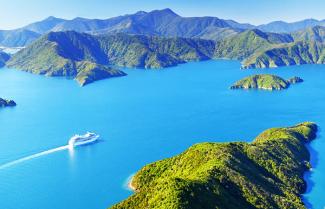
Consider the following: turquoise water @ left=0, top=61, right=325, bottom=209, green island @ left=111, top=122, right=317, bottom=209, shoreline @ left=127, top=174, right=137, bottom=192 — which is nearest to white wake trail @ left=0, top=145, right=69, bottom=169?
turquoise water @ left=0, top=61, right=325, bottom=209

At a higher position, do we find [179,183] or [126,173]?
[179,183]

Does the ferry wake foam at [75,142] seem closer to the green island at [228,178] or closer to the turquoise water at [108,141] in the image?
the turquoise water at [108,141]

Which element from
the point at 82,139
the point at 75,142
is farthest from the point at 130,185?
the point at 82,139

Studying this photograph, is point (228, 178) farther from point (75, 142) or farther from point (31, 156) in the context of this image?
point (75, 142)

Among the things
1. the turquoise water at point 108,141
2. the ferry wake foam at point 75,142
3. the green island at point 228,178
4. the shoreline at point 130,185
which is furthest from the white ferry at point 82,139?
the green island at point 228,178

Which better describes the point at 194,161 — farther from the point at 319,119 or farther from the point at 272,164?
the point at 319,119

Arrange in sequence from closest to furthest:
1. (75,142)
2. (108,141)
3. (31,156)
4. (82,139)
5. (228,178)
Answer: (228,178), (31,156), (75,142), (82,139), (108,141)

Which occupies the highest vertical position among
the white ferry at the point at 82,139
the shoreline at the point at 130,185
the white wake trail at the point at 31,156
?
the white ferry at the point at 82,139

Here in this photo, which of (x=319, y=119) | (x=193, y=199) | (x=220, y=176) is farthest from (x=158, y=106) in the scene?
(x=193, y=199)
